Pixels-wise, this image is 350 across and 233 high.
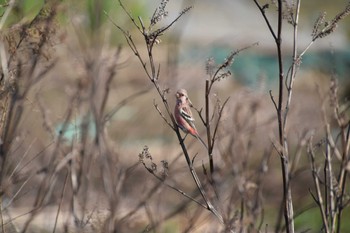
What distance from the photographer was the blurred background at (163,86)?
2969mm

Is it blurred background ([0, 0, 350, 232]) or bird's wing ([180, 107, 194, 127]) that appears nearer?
bird's wing ([180, 107, 194, 127])

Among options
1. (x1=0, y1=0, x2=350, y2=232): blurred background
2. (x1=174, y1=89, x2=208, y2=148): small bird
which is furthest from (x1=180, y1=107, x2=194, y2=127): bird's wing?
(x1=0, y1=0, x2=350, y2=232): blurred background

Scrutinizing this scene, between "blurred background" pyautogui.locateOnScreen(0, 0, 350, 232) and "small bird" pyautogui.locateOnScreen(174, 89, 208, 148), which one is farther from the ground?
"blurred background" pyautogui.locateOnScreen(0, 0, 350, 232)

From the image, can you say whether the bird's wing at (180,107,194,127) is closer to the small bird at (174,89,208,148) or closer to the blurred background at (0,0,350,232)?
the small bird at (174,89,208,148)

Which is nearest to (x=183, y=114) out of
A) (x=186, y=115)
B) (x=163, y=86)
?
(x=186, y=115)

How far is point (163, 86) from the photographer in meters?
2.72

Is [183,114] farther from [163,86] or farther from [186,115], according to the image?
[163,86]

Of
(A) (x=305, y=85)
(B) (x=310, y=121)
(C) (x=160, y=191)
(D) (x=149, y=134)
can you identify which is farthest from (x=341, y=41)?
(C) (x=160, y=191)

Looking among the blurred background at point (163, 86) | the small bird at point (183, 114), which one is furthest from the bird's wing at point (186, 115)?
the blurred background at point (163, 86)

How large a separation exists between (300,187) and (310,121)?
6.37 ft

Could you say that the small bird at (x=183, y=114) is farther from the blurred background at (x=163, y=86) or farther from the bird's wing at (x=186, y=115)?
the blurred background at (x=163, y=86)

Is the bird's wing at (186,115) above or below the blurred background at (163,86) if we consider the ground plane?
below

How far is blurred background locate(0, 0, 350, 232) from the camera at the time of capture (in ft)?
9.74

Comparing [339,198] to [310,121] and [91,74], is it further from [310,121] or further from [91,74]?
[310,121]
